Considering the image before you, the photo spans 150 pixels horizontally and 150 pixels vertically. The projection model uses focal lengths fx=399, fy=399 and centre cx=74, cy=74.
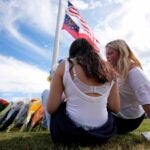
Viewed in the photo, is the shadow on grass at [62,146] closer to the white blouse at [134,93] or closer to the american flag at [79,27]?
the white blouse at [134,93]

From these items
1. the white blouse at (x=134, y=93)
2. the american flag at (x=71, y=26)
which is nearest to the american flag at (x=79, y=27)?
the american flag at (x=71, y=26)

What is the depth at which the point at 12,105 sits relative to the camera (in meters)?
7.53

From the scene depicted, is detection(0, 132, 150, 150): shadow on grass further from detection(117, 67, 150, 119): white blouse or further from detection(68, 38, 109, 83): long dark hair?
detection(68, 38, 109, 83): long dark hair

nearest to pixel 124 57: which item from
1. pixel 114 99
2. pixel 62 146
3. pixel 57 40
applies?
pixel 114 99

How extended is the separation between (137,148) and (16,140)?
1.67 metres

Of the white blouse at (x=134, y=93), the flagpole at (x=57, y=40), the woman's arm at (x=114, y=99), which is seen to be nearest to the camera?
the woman's arm at (x=114, y=99)

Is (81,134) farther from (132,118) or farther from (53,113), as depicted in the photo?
(132,118)

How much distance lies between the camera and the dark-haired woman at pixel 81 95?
13.5 feet

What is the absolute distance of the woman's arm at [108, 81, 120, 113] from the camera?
4.39 meters

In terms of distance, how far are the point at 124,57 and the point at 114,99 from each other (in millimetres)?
585

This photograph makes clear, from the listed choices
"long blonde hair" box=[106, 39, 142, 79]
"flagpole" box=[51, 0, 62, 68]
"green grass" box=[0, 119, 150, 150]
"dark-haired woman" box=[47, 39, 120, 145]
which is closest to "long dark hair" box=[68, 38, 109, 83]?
"dark-haired woman" box=[47, 39, 120, 145]

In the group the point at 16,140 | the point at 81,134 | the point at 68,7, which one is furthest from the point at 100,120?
the point at 68,7

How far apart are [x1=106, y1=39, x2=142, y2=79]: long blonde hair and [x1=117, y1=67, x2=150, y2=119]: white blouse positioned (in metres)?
0.08

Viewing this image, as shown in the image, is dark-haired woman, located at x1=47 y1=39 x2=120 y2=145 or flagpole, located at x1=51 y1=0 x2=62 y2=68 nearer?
dark-haired woman, located at x1=47 y1=39 x2=120 y2=145
